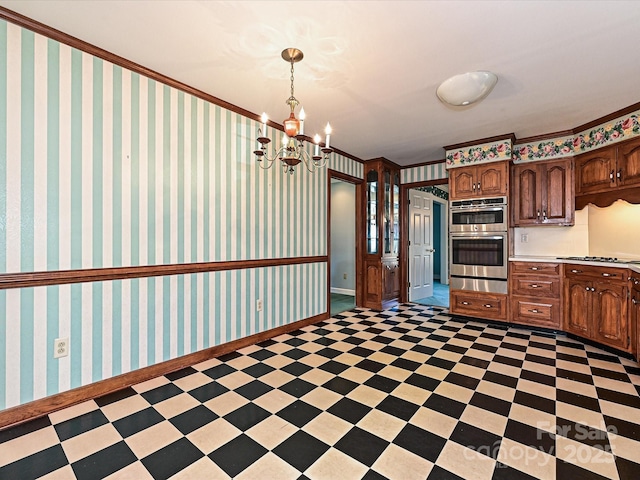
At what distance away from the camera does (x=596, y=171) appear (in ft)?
12.0

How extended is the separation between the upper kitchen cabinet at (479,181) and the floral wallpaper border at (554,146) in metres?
0.10

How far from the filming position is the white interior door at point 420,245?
5.71 meters

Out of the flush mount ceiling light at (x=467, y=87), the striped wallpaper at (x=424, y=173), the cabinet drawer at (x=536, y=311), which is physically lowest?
the cabinet drawer at (x=536, y=311)

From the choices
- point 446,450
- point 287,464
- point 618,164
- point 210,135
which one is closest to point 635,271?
point 618,164

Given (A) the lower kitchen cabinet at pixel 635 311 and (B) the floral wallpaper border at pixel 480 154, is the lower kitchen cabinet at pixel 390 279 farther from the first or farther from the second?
(A) the lower kitchen cabinet at pixel 635 311

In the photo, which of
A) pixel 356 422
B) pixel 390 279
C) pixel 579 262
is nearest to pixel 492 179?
pixel 579 262

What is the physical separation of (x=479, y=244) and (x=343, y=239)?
2.99 metres

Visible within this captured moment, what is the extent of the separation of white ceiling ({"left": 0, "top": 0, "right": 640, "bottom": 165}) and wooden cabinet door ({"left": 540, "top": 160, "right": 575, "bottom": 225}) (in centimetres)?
87

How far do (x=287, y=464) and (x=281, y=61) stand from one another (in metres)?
2.65

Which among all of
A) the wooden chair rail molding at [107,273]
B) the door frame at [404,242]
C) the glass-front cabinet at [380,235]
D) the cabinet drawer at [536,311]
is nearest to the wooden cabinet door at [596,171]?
the cabinet drawer at [536,311]

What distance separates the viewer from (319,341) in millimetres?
3467

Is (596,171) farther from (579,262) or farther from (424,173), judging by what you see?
(424,173)

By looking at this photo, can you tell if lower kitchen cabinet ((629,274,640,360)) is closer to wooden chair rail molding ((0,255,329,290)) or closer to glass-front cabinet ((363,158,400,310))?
glass-front cabinet ((363,158,400,310))

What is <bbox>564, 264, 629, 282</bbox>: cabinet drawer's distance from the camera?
3.01 m
